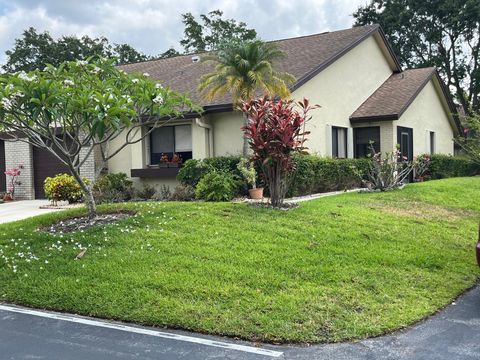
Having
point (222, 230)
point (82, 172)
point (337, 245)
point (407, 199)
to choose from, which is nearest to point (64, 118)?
point (222, 230)

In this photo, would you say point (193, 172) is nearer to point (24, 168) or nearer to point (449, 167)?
point (24, 168)

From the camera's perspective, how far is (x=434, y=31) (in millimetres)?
36219

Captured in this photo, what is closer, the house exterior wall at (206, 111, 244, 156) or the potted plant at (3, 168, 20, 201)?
the house exterior wall at (206, 111, 244, 156)

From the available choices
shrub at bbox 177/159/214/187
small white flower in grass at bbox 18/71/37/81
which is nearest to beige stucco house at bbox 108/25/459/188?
shrub at bbox 177/159/214/187

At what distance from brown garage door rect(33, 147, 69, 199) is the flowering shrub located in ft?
2.11

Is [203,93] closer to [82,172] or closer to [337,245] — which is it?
[82,172]

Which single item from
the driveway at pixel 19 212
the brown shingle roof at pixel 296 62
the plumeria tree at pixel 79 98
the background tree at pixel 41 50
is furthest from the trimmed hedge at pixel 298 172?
the background tree at pixel 41 50

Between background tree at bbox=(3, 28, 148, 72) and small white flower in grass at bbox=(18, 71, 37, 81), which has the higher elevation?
background tree at bbox=(3, 28, 148, 72)

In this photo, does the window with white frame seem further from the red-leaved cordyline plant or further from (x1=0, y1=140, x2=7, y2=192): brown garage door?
(x1=0, y1=140, x2=7, y2=192): brown garage door

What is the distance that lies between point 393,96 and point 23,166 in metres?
15.7

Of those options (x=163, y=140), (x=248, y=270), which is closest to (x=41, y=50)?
(x=163, y=140)

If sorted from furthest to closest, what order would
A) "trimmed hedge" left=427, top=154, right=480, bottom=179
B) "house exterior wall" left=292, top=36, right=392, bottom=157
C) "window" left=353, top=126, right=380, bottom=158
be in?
"trimmed hedge" left=427, top=154, right=480, bottom=179, "window" left=353, top=126, right=380, bottom=158, "house exterior wall" left=292, top=36, right=392, bottom=157

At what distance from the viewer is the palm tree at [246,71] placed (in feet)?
47.4

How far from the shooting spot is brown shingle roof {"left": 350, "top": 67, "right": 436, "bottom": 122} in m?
19.9
